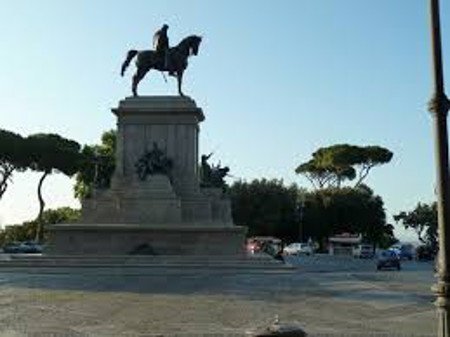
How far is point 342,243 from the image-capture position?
333 feet

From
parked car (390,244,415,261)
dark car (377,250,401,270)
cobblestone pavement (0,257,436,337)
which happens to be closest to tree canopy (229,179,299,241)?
parked car (390,244,415,261)

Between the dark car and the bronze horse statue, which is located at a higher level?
the bronze horse statue

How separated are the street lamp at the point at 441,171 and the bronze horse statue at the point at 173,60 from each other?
123 feet

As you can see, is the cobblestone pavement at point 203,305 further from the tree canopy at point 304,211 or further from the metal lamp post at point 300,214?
the metal lamp post at point 300,214

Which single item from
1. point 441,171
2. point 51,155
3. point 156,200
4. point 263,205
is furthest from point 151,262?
point 263,205

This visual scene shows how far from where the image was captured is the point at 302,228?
10362cm

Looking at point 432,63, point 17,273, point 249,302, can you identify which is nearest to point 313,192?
point 17,273

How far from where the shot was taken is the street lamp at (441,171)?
26.7 feet

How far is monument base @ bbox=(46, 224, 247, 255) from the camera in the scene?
3897 centimetres

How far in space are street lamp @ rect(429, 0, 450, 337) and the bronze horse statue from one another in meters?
37.4

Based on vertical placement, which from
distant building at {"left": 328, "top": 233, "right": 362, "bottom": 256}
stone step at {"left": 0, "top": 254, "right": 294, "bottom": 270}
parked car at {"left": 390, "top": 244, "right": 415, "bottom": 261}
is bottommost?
stone step at {"left": 0, "top": 254, "right": 294, "bottom": 270}

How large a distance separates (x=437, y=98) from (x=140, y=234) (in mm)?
31714

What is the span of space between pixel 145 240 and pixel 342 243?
64.4m

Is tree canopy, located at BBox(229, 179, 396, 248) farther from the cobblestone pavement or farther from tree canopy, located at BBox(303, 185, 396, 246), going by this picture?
the cobblestone pavement
